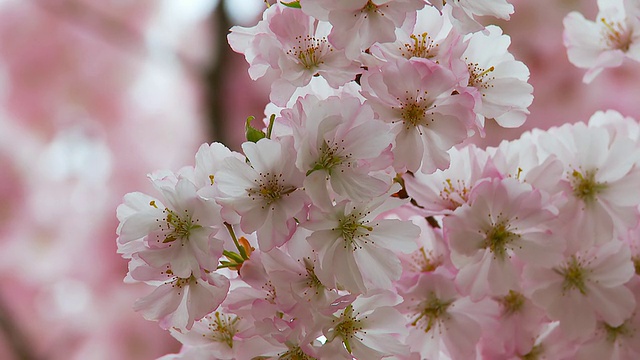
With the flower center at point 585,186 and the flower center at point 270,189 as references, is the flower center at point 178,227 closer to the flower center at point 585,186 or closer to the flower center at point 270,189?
the flower center at point 270,189

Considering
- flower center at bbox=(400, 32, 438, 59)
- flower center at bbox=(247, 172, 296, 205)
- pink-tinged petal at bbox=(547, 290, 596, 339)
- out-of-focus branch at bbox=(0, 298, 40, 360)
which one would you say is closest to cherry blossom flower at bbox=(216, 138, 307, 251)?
Answer: flower center at bbox=(247, 172, 296, 205)

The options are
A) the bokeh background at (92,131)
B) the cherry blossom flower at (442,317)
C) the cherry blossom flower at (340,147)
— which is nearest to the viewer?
the cherry blossom flower at (340,147)

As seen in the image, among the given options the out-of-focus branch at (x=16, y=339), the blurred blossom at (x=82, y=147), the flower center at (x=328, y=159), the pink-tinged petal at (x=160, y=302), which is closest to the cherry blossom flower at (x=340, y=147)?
the flower center at (x=328, y=159)

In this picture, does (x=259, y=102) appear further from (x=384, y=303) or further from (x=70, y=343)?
(x=384, y=303)

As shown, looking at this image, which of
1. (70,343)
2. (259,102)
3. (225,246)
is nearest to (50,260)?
(70,343)

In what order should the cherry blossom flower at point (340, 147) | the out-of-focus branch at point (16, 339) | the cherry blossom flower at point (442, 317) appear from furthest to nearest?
the out-of-focus branch at point (16, 339), the cherry blossom flower at point (442, 317), the cherry blossom flower at point (340, 147)

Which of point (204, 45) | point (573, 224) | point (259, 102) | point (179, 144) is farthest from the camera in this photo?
point (204, 45)

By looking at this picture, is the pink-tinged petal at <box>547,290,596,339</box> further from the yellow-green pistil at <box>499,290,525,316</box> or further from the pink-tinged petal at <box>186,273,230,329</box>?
the pink-tinged petal at <box>186,273,230,329</box>
